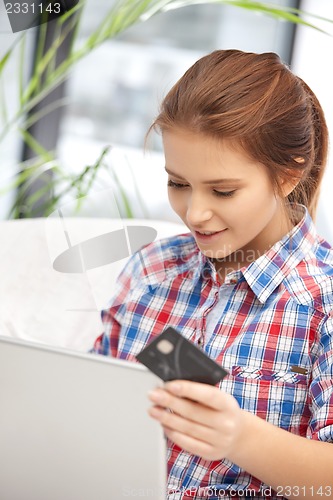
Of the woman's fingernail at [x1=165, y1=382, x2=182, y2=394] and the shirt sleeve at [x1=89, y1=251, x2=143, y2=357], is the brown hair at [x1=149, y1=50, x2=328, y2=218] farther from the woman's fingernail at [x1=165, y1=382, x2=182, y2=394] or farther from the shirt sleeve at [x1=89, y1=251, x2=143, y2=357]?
the woman's fingernail at [x1=165, y1=382, x2=182, y2=394]

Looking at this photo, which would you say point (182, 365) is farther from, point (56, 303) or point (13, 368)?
point (56, 303)

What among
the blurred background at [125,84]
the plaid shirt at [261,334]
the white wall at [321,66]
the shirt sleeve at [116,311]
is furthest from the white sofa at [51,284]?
the blurred background at [125,84]

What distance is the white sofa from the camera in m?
1.51

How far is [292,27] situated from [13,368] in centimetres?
248

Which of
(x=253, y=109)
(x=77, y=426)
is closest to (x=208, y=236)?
(x=253, y=109)

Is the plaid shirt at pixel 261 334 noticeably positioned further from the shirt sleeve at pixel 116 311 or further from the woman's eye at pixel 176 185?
the woman's eye at pixel 176 185

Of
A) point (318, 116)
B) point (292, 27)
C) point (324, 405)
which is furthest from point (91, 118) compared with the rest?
point (324, 405)

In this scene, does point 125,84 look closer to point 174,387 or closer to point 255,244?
point 255,244

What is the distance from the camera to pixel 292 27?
2.99 meters

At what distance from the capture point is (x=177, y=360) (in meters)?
0.76

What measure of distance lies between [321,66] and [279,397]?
67.9 inches

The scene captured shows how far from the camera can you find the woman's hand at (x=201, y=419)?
0.77 metres

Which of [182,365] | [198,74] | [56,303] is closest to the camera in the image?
[182,365]

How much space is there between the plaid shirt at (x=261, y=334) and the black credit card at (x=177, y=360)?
0.28 meters
